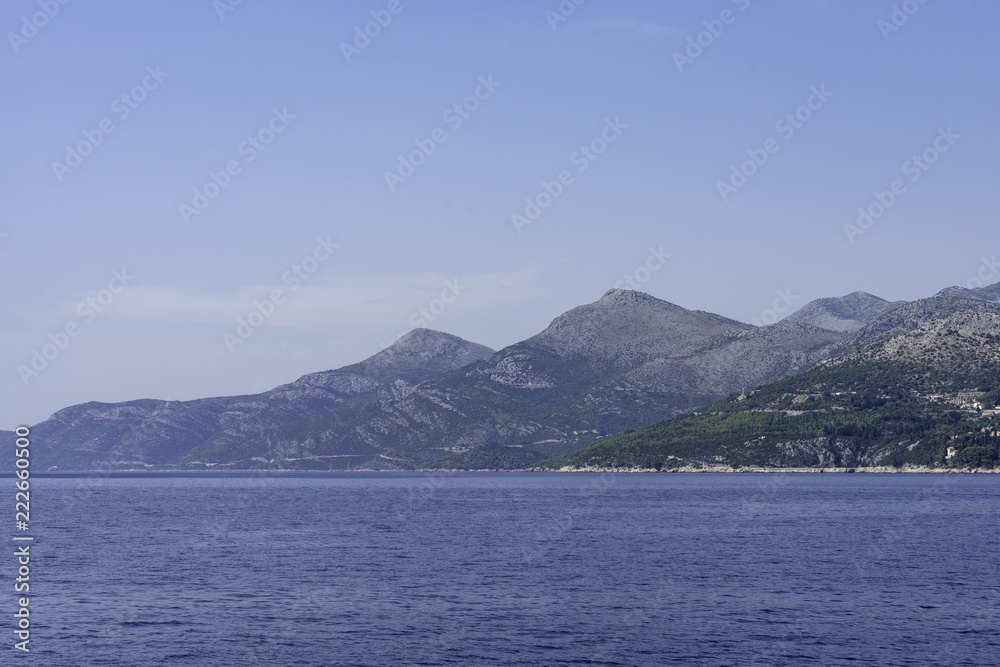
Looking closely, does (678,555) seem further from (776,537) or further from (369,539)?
(369,539)

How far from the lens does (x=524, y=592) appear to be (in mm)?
73125

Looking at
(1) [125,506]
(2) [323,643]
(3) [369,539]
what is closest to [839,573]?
(2) [323,643]

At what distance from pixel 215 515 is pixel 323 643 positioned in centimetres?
10912

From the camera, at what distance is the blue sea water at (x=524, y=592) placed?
5528 cm

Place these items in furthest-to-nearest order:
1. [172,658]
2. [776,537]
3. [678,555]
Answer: [776,537] → [678,555] → [172,658]

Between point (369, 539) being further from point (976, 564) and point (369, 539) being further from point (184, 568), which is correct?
point (976, 564)

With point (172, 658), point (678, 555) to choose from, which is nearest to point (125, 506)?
point (678, 555)

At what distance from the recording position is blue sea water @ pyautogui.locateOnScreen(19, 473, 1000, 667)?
5528 cm

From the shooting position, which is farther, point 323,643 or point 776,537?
point 776,537

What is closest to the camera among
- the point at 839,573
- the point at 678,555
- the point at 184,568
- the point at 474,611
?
the point at 474,611

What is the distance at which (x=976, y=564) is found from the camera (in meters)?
85.9

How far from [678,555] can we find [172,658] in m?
53.9

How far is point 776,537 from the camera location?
360 feet

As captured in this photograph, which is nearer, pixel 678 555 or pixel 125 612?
pixel 125 612
